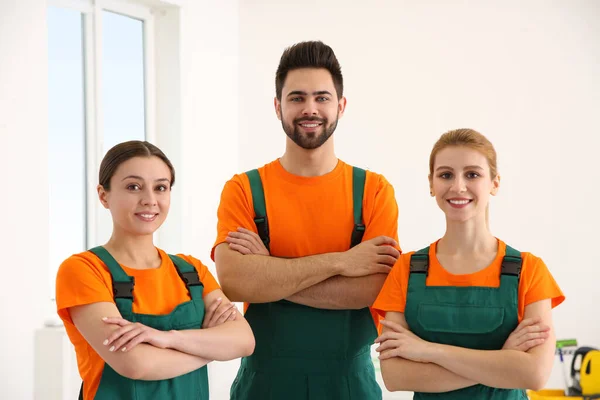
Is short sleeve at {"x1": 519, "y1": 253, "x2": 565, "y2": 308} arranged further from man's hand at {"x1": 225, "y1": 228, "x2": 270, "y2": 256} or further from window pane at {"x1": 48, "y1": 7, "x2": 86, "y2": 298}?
window pane at {"x1": 48, "y1": 7, "x2": 86, "y2": 298}

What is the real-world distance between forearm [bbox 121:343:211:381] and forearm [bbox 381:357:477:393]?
0.53m

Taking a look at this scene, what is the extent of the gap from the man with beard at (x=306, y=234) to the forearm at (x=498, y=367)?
450 mm

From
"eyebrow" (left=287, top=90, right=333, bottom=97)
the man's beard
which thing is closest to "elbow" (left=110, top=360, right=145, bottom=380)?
the man's beard

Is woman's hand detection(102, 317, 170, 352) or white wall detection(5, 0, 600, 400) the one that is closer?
woman's hand detection(102, 317, 170, 352)

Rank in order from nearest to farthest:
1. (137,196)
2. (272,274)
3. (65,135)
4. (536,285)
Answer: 1. (536,285)
2. (137,196)
3. (272,274)
4. (65,135)

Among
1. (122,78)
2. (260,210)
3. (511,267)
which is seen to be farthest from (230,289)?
(122,78)

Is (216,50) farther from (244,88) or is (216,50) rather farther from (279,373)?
(279,373)

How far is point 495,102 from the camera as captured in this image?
500 cm

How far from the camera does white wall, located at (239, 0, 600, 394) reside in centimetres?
485

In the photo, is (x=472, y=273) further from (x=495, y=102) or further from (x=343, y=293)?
(x=495, y=102)

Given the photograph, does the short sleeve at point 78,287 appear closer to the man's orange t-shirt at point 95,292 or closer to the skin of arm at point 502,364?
the man's orange t-shirt at point 95,292

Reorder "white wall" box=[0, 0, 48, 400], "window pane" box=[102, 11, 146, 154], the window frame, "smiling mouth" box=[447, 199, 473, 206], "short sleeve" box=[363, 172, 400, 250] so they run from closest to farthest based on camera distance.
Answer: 1. "smiling mouth" box=[447, 199, 473, 206]
2. "short sleeve" box=[363, 172, 400, 250]
3. "white wall" box=[0, 0, 48, 400]
4. the window frame
5. "window pane" box=[102, 11, 146, 154]

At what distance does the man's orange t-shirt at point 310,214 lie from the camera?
233 centimetres

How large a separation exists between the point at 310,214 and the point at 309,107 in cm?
34
